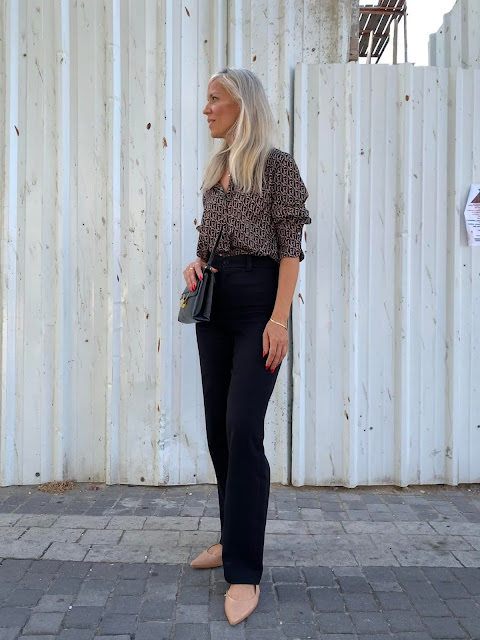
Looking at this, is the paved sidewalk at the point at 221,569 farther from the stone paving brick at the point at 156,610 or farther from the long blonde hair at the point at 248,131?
the long blonde hair at the point at 248,131

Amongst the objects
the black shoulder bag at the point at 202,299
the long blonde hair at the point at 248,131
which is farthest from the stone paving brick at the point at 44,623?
the long blonde hair at the point at 248,131

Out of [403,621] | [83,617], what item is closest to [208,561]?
[83,617]

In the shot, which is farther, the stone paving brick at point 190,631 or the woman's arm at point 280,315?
the woman's arm at point 280,315

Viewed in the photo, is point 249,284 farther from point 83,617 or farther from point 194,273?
point 83,617

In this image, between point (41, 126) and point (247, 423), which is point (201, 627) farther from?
point (41, 126)

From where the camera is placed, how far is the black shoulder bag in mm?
2545

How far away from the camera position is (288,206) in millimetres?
2506

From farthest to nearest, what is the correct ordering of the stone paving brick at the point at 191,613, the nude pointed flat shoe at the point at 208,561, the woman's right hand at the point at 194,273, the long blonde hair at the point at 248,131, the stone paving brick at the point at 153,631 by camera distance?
1. the nude pointed flat shoe at the point at 208,561
2. the woman's right hand at the point at 194,273
3. the long blonde hair at the point at 248,131
4. the stone paving brick at the point at 191,613
5. the stone paving brick at the point at 153,631

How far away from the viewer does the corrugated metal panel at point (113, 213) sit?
3.86 meters

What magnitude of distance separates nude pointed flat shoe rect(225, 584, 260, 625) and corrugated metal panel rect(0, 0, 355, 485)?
1.53 m

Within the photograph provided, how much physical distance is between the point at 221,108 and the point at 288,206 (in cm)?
53

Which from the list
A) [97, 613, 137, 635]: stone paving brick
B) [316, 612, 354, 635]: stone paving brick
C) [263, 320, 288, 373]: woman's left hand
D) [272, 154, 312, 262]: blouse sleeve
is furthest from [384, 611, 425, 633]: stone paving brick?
[272, 154, 312, 262]: blouse sleeve

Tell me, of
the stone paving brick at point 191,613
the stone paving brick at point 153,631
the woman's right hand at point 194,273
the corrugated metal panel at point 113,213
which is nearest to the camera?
A: the stone paving brick at point 153,631

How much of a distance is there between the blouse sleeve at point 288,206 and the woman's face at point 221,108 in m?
0.31
